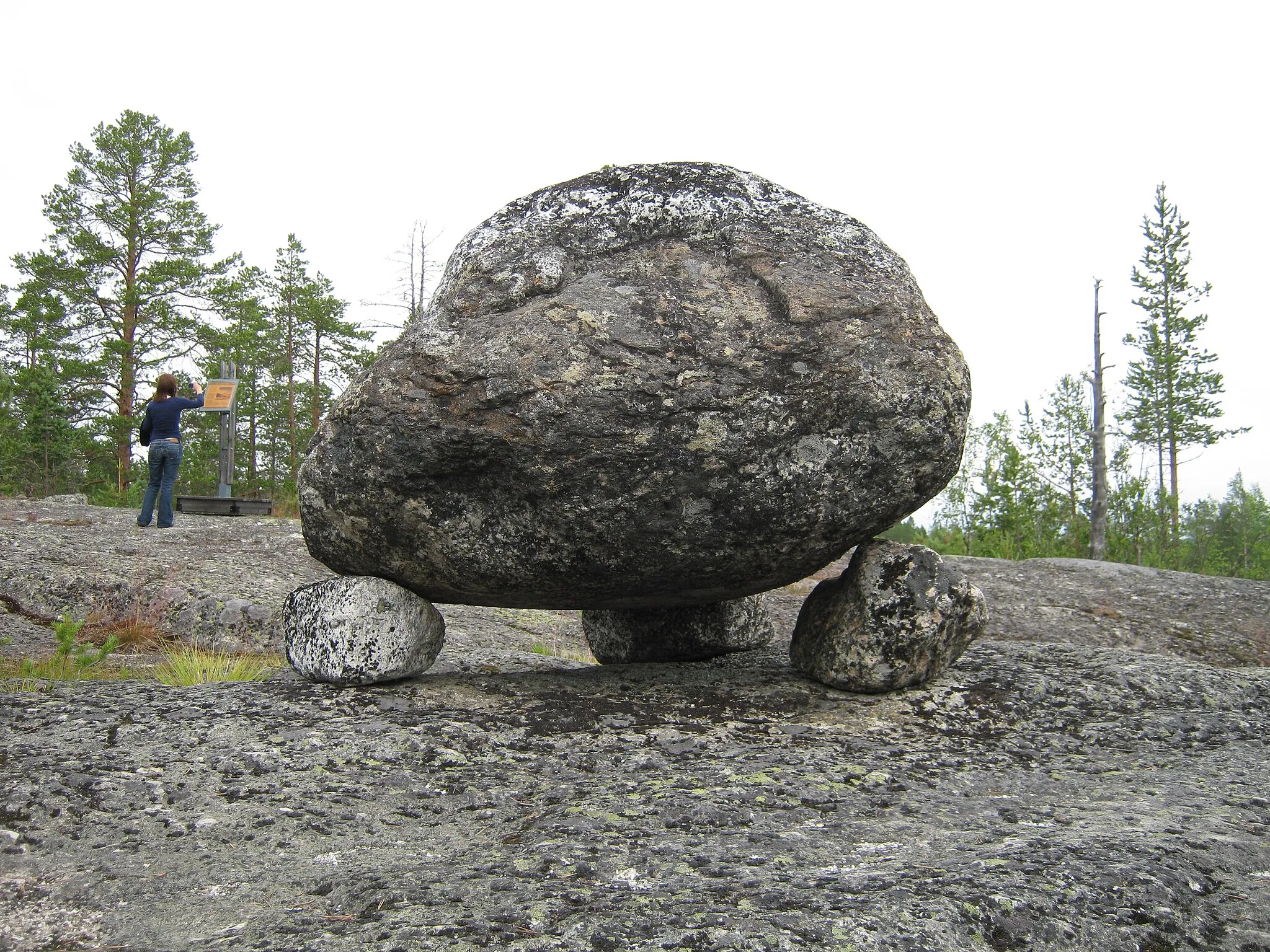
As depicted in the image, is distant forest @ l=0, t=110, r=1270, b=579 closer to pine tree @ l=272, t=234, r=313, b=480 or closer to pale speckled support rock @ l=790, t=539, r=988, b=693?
pine tree @ l=272, t=234, r=313, b=480

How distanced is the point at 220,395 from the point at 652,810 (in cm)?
1454

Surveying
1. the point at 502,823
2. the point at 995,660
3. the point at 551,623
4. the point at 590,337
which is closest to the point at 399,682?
the point at 502,823

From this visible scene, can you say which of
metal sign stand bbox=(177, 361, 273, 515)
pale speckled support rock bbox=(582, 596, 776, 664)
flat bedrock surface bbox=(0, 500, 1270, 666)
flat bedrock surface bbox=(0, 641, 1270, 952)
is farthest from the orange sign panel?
flat bedrock surface bbox=(0, 641, 1270, 952)

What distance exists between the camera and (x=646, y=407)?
14.0ft

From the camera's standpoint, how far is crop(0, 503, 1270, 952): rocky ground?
2379mm

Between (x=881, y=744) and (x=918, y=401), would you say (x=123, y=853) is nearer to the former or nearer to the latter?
(x=881, y=744)

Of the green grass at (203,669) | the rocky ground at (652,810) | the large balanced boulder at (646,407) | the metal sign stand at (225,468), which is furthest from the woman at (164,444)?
the large balanced boulder at (646,407)

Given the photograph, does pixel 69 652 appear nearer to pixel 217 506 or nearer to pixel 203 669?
pixel 203 669

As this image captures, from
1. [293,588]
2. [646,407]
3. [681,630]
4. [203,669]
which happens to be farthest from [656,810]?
[293,588]

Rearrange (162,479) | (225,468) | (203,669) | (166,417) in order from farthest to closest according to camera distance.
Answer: (225,468) → (162,479) → (166,417) → (203,669)

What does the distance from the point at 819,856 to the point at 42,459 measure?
2583 cm

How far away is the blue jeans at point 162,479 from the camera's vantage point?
10953 millimetres

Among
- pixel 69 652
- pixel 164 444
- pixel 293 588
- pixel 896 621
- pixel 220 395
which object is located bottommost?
pixel 69 652

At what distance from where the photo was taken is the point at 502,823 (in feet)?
11.1
